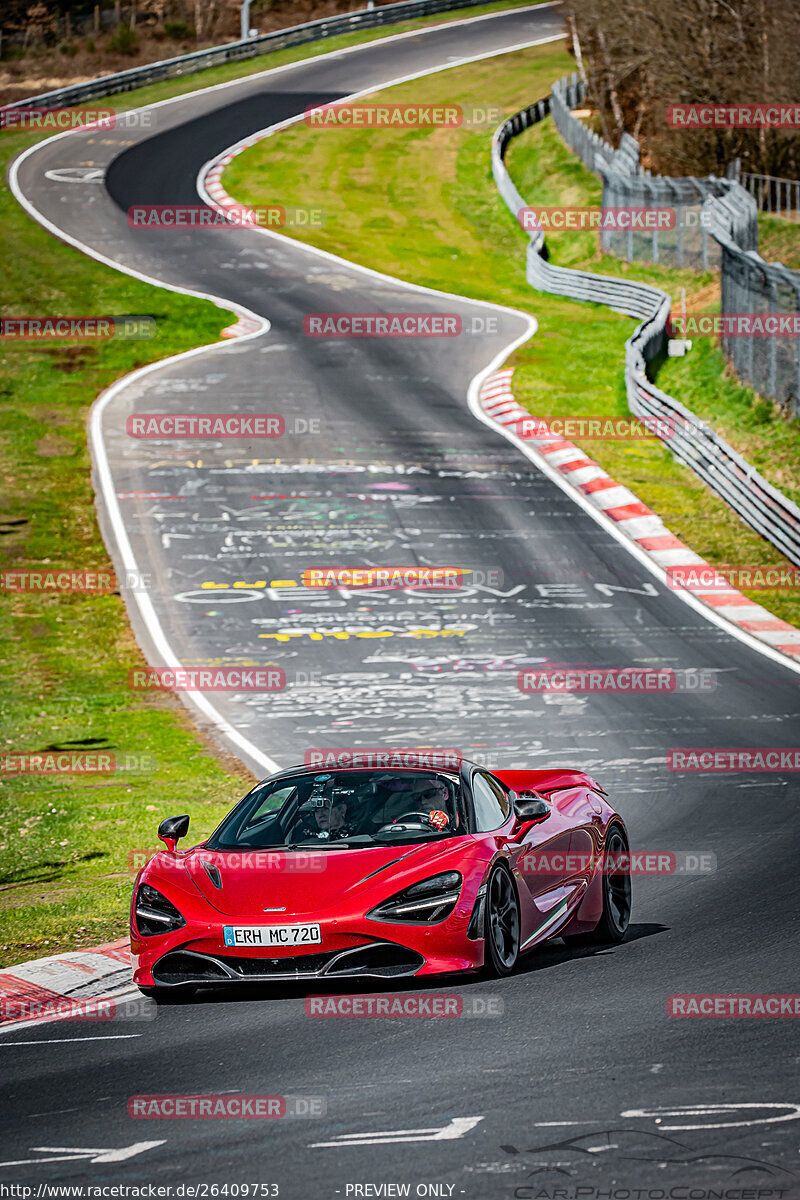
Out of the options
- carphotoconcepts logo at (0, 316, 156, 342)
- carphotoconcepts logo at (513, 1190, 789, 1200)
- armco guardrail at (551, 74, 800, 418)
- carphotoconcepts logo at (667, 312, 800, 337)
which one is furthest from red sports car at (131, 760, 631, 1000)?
carphotoconcepts logo at (0, 316, 156, 342)

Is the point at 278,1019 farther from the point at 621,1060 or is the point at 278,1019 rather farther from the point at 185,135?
the point at 185,135

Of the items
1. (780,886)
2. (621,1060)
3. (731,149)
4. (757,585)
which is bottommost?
(757,585)

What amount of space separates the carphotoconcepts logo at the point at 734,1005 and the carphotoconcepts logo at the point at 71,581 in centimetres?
1753

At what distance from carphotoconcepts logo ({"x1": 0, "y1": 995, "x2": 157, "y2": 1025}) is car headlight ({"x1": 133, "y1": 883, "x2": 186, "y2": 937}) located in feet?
1.39

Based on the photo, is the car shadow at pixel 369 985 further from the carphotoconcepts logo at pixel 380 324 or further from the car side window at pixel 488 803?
the carphotoconcepts logo at pixel 380 324

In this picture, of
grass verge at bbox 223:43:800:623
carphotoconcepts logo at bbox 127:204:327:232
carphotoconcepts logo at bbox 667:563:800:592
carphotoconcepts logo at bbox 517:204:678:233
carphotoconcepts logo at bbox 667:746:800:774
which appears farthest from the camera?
carphotoconcepts logo at bbox 127:204:327:232

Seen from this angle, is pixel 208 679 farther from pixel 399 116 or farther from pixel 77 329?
pixel 399 116

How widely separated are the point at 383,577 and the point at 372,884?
16299mm

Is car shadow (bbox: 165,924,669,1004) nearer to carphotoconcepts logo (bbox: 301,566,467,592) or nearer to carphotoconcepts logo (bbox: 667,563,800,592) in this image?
carphotoconcepts logo (bbox: 301,566,467,592)

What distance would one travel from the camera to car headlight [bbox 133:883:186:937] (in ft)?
28.4

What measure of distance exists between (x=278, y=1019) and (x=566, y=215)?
47.1 metres

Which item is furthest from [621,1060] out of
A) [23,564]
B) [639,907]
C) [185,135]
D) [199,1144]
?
[185,135]

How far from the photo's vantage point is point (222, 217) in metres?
52.4

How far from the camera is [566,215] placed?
52.6 m
